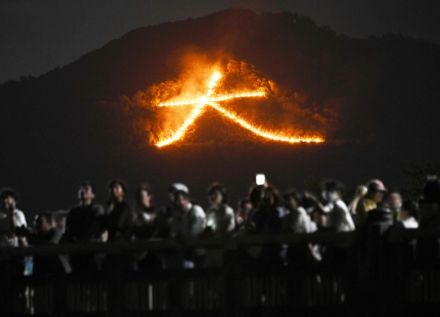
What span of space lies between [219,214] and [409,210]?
2.55m

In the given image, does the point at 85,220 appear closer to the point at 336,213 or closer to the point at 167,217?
the point at 167,217

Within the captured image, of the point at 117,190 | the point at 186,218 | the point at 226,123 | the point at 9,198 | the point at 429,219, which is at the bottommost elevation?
the point at 429,219

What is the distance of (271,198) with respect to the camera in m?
16.7

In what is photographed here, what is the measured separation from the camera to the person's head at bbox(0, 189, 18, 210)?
66.7ft

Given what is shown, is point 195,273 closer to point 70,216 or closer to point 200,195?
point 70,216

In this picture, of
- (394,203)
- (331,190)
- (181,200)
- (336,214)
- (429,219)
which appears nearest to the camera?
(429,219)

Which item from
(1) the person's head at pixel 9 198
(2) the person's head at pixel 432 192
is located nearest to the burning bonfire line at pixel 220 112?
(1) the person's head at pixel 9 198

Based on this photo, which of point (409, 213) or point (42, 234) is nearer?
point (409, 213)

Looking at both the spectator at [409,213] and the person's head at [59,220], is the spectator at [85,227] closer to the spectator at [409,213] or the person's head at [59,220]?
the person's head at [59,220]

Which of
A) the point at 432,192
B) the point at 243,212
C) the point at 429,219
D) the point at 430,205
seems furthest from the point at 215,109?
the point at 429,219

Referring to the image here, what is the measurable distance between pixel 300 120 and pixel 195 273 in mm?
45258

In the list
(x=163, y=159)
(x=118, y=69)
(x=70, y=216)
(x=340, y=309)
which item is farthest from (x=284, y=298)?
(x=118, y=69)

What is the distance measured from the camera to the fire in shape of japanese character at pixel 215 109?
56.2 m

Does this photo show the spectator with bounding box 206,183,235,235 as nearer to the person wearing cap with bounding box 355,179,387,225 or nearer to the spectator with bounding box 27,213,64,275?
the person wearing cap with bounding box 355,179,387,225
